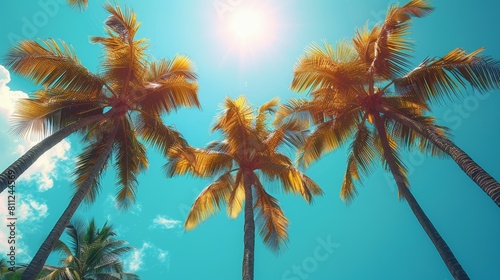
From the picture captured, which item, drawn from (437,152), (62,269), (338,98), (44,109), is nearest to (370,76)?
(338,98)

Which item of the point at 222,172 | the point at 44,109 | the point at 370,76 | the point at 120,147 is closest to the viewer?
the point at 44,109

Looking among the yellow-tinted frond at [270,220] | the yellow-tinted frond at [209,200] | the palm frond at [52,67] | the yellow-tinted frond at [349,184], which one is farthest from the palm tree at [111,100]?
the yellow-tinted frond at [349,184]

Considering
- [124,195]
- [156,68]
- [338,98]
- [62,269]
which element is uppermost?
[156,68]

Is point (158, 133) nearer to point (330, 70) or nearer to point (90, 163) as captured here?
point (90, 163)

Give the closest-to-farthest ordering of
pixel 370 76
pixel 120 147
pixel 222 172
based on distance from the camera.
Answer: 1. pixel 370 76
2. pixel 120 147
3. pixel 222 172

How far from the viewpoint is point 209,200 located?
15.7m

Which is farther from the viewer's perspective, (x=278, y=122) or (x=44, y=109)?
(x=278, y=122)

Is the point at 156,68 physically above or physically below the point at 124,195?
above

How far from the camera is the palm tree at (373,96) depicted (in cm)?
1238

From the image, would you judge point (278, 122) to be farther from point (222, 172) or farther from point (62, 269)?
point (62, 269)

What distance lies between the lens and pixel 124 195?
14.8 m

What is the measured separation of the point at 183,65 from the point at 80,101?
13.9 feet

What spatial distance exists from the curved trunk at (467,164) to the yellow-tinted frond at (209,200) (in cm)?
740

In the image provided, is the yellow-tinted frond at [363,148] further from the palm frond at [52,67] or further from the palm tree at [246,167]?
the palm frond at [52,67]
